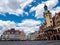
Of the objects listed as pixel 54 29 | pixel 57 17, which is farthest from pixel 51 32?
pixel 57 17

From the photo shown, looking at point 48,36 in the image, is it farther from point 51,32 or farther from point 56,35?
point 56,35

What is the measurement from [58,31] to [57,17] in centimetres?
1929

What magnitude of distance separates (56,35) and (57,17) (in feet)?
77.6

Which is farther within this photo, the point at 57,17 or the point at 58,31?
the point at 57,17

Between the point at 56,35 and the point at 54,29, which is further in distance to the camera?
the point at 54,29

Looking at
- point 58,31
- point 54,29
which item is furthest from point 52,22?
point 58,31

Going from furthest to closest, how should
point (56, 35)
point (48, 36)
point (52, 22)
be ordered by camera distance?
point (52, 22)
point (48, 36)
point (56, 35)

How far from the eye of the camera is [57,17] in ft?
577

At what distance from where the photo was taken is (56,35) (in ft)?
522

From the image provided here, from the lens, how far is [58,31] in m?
162

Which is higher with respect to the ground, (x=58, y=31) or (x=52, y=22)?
(x=52, y=22)

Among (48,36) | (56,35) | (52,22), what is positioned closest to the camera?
(56,35)

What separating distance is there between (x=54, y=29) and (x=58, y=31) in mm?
15494

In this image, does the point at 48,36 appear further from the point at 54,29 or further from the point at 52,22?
the point at 52,22
